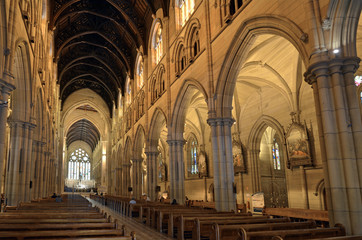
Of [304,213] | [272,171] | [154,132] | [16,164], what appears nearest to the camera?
[16,164]

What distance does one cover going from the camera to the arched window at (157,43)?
73.6 ft

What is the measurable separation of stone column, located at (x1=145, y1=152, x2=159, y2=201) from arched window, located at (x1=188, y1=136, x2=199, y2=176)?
689 centimetres

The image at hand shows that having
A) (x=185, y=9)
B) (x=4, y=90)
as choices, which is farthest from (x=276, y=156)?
(x=4, y=90)

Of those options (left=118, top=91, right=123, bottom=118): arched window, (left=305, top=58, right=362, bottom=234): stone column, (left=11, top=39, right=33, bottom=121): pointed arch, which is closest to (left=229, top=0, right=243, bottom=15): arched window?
(left=305, top=58, right=362, bottom=234): stone column

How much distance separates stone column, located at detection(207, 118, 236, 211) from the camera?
1198cm

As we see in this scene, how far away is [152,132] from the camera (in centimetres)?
2256

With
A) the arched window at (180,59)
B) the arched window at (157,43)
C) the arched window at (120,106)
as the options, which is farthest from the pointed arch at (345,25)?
the arched window at (120,106)

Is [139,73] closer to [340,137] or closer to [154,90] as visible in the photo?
[154,90]

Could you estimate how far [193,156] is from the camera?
2927cm

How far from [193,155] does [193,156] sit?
0.32 ft

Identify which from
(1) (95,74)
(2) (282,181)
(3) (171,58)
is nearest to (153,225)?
(3) (171,58)

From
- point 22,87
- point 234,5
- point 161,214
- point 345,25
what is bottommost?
point 161,214

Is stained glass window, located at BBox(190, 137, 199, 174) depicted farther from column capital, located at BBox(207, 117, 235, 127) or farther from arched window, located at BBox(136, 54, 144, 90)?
column capital, located at BBox(207, 117, 235, 127)

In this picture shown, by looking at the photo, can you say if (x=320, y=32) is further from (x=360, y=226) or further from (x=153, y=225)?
(x=153, y=225)
